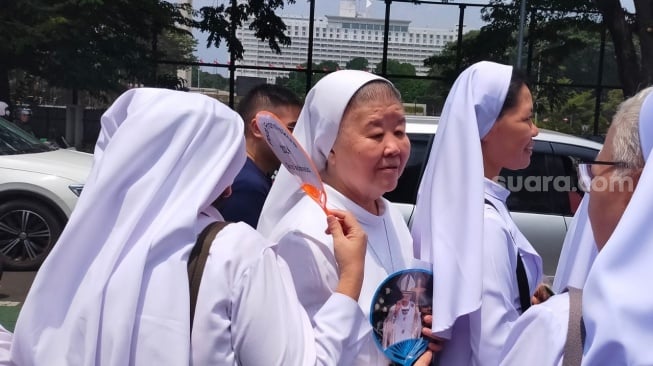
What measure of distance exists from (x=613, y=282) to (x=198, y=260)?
92cm

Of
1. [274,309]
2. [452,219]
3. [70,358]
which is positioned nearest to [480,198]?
[452,219]

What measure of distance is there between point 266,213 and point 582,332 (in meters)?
1.26

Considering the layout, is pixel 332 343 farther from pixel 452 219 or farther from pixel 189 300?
pixel 452 219

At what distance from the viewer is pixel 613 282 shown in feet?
4.15

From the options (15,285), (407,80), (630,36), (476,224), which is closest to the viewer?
(476,224)

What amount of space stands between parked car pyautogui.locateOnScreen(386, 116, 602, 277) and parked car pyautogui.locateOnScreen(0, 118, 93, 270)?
377 centimetres

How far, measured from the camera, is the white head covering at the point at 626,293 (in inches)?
48.7

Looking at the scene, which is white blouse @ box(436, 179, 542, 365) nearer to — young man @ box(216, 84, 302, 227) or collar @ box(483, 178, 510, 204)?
collar @ box(483, 178, 510, 204)

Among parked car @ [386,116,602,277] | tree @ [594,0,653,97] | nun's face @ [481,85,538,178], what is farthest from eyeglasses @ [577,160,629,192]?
tree @ [594,0,653,97]

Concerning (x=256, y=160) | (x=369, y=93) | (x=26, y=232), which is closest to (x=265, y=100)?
(x=256, y=160)

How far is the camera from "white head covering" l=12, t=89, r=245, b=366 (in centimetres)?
170

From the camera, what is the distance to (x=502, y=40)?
16.9m

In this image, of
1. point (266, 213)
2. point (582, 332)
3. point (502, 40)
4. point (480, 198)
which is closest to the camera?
point (582, 332)

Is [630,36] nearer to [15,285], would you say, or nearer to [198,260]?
[15,285]
